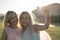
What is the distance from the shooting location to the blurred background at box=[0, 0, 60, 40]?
4.67ft

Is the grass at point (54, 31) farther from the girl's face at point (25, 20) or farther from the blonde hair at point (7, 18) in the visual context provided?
the girl's face at point (25, 20)

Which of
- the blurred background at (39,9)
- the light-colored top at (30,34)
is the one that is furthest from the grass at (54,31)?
the light-colored top at (30,34)

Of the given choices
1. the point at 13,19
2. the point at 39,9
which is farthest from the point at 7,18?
the point at 39,9

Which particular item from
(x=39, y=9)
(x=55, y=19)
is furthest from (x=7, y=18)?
(x=55, y=19)

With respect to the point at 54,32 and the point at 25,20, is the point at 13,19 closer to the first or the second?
the point at 25,20

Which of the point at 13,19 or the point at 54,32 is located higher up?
the point at 13,19

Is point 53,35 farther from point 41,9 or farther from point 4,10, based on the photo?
point 4,10

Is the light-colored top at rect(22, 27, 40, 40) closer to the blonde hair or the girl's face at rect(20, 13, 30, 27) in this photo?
the girl's face at rect(20, 13, 30, 27)

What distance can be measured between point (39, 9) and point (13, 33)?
30 cm

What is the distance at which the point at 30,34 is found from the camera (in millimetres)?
1410

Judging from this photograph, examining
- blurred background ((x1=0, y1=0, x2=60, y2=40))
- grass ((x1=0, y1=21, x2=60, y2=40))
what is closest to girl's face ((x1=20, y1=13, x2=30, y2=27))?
blurred background ((x1=0, y1=0, x2=60, y2=40))

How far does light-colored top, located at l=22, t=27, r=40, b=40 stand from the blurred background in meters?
0.09

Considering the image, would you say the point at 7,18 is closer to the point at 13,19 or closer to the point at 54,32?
the point at 13,19

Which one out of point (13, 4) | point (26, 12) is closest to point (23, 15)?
point (26, 12)
